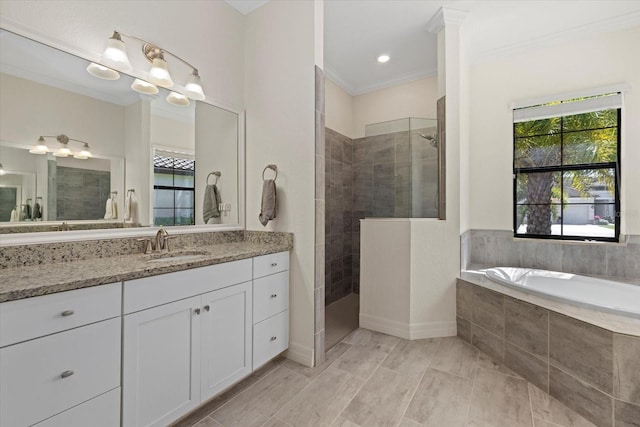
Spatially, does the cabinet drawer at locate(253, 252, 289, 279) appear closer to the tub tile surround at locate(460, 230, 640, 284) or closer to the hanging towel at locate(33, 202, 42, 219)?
the hanging towel at locate(33, 202, 42, 219)

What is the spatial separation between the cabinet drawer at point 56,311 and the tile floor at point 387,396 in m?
0.86

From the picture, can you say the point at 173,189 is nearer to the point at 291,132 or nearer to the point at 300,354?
the point at 291,132

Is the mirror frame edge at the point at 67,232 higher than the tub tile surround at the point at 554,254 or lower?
higher

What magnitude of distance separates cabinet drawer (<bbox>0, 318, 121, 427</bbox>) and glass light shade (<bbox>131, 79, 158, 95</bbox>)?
142 cm

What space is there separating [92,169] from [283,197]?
1.19 meters

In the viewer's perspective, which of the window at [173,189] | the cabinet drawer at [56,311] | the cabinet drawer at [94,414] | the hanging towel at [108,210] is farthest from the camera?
the window at [173,189]

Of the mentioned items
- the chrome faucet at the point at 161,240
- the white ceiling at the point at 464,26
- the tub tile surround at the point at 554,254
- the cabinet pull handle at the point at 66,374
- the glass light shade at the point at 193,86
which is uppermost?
the white ceiling at the point at 464,26

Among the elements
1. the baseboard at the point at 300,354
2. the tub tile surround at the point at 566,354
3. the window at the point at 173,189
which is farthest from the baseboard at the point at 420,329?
the window at the point at 173,189

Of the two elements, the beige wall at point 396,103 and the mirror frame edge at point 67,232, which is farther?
the beige wall at point 396,103

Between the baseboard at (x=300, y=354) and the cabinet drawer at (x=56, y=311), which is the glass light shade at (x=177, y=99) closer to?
the cabinet drawer at (x=56, y=311)

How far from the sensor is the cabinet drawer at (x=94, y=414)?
3.24 feet

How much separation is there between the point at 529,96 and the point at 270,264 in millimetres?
3253

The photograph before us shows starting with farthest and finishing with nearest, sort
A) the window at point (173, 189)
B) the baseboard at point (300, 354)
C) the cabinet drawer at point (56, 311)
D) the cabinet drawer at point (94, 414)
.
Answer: the baseboard at point (300, 354), the window at point (173, 189), the cabinet drawer at point (94, 414), the cabinet drawer at point (56, 311)

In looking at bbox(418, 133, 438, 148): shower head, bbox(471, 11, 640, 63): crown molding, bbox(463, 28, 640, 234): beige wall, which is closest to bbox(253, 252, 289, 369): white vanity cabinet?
bbox(418, 133, 438, 148): shower head
